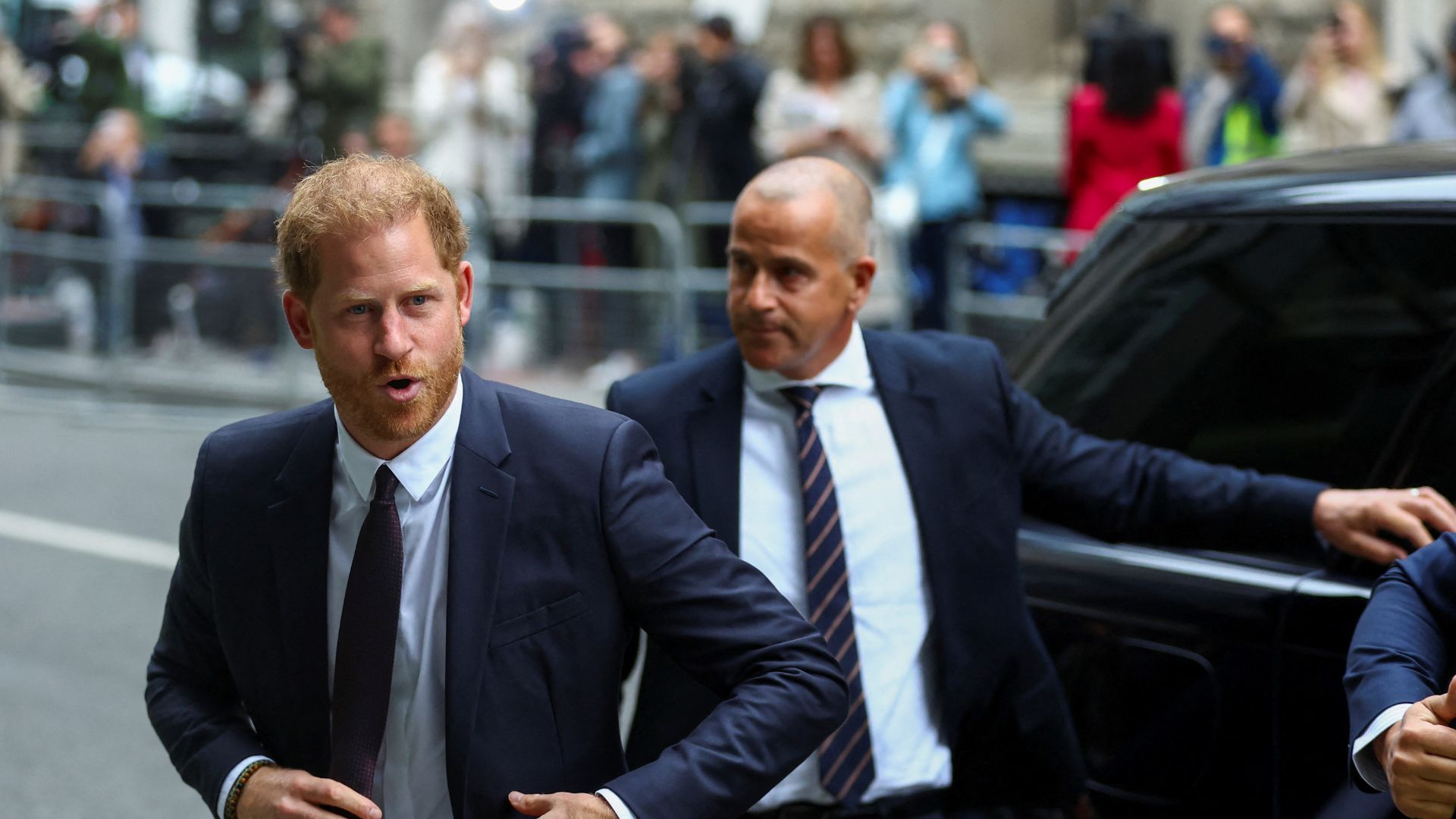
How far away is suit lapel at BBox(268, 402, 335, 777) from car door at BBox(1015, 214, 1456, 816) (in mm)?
1461

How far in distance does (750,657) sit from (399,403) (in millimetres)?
559

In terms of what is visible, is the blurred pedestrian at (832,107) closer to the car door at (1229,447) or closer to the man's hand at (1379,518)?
the car door at (1229,447)

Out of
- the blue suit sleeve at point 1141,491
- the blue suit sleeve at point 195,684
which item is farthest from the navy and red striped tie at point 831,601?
the blue suit sleeve at point 195,684

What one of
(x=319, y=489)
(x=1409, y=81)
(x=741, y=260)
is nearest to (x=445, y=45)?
(x=1409, y=81)

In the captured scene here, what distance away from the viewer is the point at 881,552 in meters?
3.46

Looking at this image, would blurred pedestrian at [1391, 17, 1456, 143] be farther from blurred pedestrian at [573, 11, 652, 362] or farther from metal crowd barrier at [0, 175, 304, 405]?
metal crowd barrier at [0, 175, 304, 405]

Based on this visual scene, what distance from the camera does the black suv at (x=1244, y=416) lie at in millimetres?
3193

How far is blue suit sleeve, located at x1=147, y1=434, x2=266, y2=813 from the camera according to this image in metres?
2.66

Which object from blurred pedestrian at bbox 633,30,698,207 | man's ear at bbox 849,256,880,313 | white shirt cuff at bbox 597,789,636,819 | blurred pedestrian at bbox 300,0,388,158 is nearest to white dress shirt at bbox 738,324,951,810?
man's ear at bbox 849,256,880,313

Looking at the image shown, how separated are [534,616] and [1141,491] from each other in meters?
1.47

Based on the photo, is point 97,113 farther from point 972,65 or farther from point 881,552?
point 881,552

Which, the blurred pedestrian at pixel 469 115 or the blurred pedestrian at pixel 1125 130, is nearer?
the blurred pedestrian at pixel 1125 130

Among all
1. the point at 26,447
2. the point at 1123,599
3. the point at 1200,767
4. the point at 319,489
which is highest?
the point at 319,489

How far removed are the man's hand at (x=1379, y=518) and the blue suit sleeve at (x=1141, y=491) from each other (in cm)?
11
